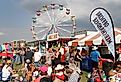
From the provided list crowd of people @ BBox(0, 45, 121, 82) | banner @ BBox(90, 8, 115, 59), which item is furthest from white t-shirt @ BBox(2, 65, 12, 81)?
banner @ BBox(90, 8, 115, 59)

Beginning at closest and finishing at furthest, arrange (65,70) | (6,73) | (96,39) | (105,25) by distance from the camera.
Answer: (105,25) < (65,70) < (6,73) < (96,39)

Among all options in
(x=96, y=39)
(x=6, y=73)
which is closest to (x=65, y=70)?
(x=6, y=73)

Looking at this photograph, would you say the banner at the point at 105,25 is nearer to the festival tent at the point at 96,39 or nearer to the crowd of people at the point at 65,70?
the crowd of people at the point at 65,70

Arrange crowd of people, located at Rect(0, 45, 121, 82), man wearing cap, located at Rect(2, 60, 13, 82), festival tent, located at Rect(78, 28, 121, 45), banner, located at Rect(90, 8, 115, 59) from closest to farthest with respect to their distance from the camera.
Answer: crowd of people, located at Rect(0, 45, 121, 82), banner, located at Rect(90, 8, 115, 59), man wearing cap, located at Rect(2, 60, 13, 82), festival tent, located at Rect(78, 28, 121, 45)

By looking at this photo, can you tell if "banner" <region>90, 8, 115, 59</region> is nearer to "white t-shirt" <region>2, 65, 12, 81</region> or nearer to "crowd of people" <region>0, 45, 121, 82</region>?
"crowd of people" <region>0, 45, 121, 82</region>

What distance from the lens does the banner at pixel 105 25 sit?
1085 cm

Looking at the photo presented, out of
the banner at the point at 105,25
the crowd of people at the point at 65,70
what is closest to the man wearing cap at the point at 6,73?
the crowd of people at the point at 65,70

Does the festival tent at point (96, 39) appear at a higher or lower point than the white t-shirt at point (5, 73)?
higher

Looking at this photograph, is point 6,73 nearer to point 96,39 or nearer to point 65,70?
point 65,70

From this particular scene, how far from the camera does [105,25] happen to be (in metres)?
11.0

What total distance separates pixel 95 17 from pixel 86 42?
9321mm

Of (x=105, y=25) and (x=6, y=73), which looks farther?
(x=6, y=73)

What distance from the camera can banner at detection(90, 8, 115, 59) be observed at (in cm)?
1085

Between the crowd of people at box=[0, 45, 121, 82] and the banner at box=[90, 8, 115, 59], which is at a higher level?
the banner at box=[90, 8, 115, 59]
